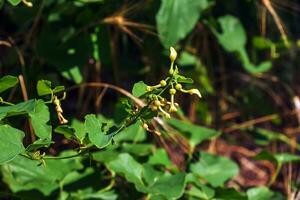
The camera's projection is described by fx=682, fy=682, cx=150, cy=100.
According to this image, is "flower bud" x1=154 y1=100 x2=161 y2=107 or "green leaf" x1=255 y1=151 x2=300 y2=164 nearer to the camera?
"flower bud" x1=154 y1=100 x2=161 y2=107

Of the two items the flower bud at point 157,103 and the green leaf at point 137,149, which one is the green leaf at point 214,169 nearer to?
the green leaf at point 137,149

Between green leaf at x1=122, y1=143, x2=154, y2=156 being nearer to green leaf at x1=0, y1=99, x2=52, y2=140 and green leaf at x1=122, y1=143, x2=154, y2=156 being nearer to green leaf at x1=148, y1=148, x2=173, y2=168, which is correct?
green leaf at x1=148, y1=148, x2=173, y2=168

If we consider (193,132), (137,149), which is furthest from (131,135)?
(193,132)

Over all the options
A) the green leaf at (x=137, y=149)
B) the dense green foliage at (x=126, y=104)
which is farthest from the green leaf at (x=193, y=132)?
the green leaf at (x=137, y=149)

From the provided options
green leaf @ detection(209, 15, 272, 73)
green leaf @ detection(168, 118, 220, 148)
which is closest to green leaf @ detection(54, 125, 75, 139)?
green leaf @ detection(168, 118, 220, 148)

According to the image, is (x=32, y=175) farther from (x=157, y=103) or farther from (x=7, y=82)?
(x=157, y=103)

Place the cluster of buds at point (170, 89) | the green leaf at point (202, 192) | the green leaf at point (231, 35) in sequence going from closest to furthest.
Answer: the cluster of buds at point (170, 89) < the green leaf at point (202, 192) < the green leaf at point (231, 35)
